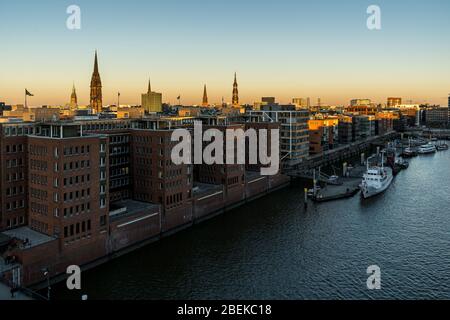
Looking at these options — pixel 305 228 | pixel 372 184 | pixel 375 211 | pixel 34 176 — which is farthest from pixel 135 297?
pixel 372 184

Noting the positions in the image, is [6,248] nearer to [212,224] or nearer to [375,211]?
[212,224]

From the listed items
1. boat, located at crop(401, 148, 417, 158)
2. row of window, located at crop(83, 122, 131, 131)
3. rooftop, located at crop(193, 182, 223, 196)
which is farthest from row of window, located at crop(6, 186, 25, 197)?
boat, located at crop(401, 148, 417, 158)

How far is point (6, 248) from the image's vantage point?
4153 centimetres

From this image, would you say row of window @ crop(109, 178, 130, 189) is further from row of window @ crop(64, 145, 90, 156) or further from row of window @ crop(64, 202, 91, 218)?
row of window @ crop(64, 145, 90, 156)

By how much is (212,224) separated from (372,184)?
36210mm

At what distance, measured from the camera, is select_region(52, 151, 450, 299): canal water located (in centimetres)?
3984

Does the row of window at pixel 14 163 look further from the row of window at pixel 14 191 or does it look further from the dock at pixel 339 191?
the dock at pixel 339 191

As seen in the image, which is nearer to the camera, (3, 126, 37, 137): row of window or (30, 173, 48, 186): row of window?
(30, 173, 48, 186): row of window

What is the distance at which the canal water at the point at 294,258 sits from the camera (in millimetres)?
39844

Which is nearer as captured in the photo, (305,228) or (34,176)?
(34,176)
